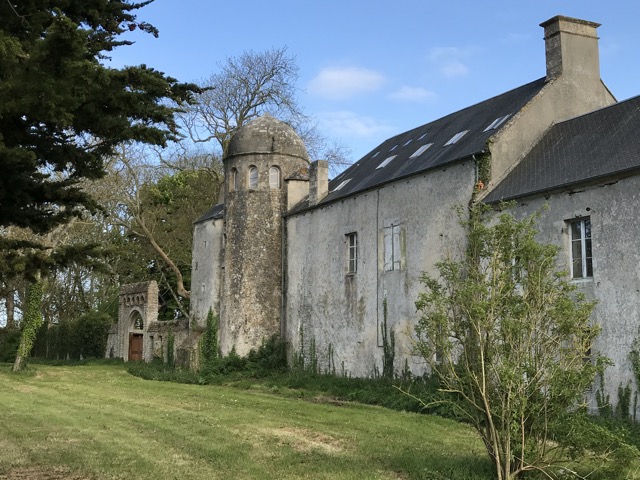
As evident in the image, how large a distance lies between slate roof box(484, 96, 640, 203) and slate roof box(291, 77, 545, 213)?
1187 millimetres

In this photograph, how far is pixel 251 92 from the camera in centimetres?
3753

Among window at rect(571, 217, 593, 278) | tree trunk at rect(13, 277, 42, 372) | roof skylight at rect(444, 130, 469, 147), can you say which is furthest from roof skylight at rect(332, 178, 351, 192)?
tree trunk at rect(13, 277, 42, 372)

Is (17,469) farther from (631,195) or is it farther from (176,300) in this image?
(176,300)

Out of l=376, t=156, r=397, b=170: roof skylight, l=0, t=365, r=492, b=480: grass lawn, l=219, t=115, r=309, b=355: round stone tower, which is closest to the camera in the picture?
l=0, t=365, r=492, b=480: grass lawn

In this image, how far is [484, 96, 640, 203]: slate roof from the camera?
1377 centimetres

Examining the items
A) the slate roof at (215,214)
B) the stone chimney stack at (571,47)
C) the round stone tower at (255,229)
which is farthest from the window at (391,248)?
the slate roof at (215,214)

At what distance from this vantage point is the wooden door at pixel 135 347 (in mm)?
Result: 32406

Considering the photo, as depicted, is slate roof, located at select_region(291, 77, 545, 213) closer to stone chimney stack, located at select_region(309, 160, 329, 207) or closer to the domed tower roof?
stone chimney stack, located at select_region(309, 160, 329, 207)

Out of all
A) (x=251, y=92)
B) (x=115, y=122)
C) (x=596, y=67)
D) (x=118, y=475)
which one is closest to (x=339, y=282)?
(x=596, y=67)

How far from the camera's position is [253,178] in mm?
25750

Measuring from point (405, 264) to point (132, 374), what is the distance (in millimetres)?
13910

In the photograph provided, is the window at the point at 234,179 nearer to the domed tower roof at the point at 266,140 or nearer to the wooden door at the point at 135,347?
the domed tower roof at the point at 266,140

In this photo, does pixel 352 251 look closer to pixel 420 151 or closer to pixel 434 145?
pixel 420 151

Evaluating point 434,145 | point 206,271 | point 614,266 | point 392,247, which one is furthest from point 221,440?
point 206,271
